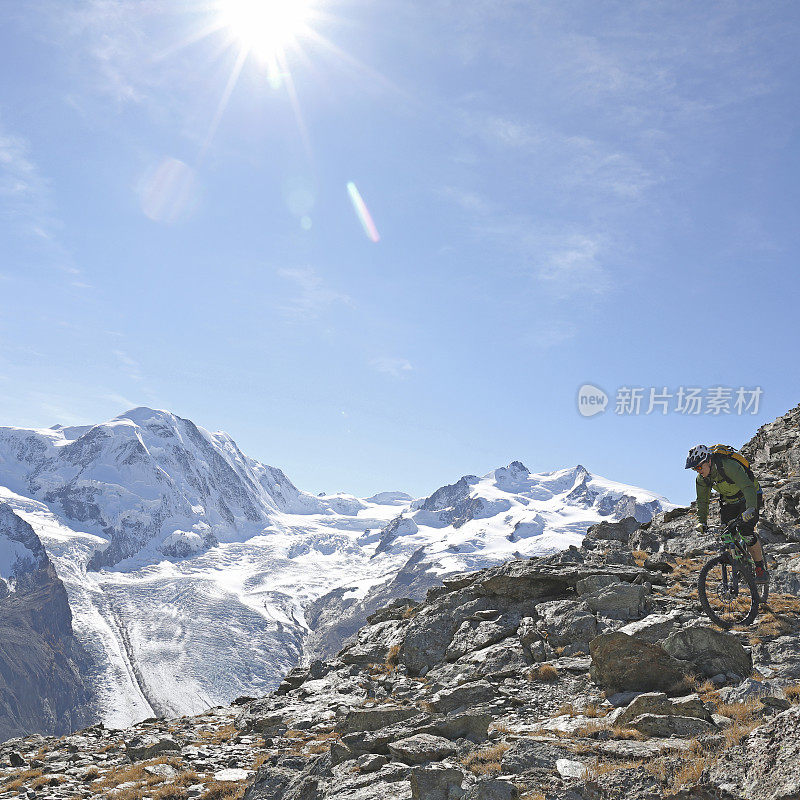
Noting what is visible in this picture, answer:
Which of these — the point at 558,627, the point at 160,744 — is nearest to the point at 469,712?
the point at 558,627

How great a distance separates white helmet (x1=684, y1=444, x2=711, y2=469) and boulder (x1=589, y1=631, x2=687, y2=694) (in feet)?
15.8

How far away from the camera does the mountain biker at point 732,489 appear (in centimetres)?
1513

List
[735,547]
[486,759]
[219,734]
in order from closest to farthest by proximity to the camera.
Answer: [486,759], [735,547], [219,734]

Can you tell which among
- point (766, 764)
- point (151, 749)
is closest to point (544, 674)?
point (766, 764)

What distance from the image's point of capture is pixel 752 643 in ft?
50.4

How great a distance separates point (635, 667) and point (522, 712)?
305 cm

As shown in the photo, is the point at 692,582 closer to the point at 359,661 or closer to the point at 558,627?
the point at 558,627

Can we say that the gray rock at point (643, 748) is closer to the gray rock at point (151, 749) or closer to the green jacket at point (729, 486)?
the green jacket at point (729, 486)

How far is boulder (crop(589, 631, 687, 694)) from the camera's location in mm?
13430

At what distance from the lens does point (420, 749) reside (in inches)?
434

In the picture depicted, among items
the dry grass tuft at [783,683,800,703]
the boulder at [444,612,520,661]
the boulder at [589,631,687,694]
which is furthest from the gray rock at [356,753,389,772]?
the boulder at [444,612,520,661]

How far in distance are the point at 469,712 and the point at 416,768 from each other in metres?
3.87

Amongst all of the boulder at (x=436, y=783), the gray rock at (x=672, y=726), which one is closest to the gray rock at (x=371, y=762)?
the boulder at (x=436, y=783)

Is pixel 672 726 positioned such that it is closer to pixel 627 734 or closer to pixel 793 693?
pixel 627 734
